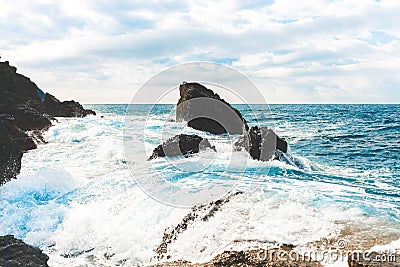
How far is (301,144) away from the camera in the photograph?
54.6ft

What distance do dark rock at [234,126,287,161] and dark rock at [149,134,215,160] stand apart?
150 centimetres

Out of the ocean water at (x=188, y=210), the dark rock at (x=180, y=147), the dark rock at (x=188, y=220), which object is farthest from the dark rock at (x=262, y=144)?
the dark rock at (x=188, y=220)

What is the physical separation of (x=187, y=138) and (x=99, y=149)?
3592mm

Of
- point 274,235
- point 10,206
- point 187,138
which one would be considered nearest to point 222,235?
point 274,235

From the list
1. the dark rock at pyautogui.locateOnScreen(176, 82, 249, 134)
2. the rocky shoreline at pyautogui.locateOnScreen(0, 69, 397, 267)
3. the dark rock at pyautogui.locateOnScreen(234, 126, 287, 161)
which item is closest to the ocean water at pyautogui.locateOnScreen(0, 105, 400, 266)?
the rocky shoreline at pyautogui.locateOnScreen(0, 69, 397, 267)

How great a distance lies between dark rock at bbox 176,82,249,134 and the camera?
18.0 metres

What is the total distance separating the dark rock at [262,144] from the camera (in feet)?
35.7

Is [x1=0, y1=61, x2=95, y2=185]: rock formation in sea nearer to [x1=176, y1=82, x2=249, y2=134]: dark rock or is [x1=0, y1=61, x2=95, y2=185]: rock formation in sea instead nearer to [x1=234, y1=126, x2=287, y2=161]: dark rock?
[x1=234, y1=126, x2=287, y2=161]: dark rock

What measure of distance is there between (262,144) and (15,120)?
12338 mm

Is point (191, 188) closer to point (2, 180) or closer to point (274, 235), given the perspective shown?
point (274, 235)

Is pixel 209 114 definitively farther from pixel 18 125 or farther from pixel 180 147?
pixel 18 125

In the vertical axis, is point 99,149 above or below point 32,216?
above

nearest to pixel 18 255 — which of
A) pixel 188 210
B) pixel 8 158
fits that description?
pixel 188 210

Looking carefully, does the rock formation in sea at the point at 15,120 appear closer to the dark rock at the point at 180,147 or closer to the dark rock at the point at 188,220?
the dark rock at the point at 180,147
